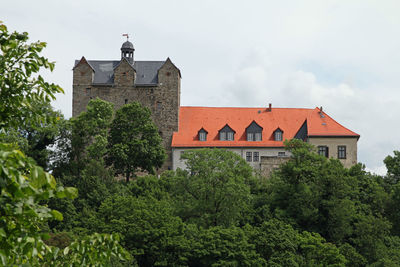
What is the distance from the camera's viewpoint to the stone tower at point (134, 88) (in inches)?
2457

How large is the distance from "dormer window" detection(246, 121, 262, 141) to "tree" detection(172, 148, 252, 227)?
14570mm

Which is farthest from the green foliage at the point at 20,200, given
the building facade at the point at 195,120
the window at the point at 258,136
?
the window at the point at 258,136

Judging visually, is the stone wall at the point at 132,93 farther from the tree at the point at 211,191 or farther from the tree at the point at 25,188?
the tree at the point at 25,188

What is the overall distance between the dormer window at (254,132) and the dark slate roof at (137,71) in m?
10.5

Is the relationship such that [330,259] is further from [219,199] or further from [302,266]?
[219,199]

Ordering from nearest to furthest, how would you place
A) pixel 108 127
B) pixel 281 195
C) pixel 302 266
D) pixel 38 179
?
pixel 38 179 < pixel 302 266 < pixel 281 195 < pixel 108 127

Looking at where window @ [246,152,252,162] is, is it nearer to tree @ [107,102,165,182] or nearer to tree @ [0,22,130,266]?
tree @ [107,102,165,182]

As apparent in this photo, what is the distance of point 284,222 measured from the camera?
1670 inches

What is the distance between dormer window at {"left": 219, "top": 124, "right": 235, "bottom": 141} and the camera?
204 feet

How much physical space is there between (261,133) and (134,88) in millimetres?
13368

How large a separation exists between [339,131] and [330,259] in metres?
24.1

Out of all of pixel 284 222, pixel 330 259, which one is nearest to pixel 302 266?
pixel 330 259

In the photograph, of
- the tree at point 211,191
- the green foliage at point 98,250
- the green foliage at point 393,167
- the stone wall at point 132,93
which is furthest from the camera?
the stone wall at point 132,93

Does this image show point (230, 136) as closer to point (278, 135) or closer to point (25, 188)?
point (278, 135)
